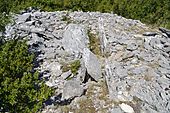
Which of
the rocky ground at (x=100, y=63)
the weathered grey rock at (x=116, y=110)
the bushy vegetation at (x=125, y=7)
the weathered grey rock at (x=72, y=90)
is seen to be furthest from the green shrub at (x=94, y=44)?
the bushy vegetation at (x=125, y=7)

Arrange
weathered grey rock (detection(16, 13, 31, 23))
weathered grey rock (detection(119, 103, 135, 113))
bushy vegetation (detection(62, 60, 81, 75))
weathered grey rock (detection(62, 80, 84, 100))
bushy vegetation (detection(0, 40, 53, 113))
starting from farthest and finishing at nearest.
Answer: weathered grey rock (detection(16, 13, 31, 23))
bushy vegetation (detection(62, 60, 81, 75))
weathered grey rock (detection(62, 80, 84, 100))
weathered grey rock (detection(119, 103, 135, 113))
bushy vegetation (detection(0, 40, 53, 113))

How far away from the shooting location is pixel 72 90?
1282cm

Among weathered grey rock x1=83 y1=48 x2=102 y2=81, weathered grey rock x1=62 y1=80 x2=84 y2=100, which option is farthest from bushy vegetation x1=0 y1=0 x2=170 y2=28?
weathered grey rock x1=62 y1=80 x2=84 y2=100

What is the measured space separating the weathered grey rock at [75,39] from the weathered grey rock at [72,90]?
11.8 feet

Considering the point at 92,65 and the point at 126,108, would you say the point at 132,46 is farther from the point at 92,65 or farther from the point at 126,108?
the point at 126,108

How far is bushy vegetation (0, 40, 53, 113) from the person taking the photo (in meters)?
11.3

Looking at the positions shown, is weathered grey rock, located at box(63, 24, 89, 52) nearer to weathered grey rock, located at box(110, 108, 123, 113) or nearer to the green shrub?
the green shrub

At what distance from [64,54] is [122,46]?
9.96ft

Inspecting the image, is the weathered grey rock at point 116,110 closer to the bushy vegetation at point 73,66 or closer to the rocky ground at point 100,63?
the rocky ground at point 100,63

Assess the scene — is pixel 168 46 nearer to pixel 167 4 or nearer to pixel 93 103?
pixel 93 103

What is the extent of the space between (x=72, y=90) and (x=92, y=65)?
76.6 inches

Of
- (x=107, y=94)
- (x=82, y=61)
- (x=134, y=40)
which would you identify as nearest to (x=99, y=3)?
(x=134, y=40)

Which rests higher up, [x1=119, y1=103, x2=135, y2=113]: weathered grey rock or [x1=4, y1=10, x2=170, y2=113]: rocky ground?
[x1=4, y1=10, x2=170, y2=113]: rocky ground

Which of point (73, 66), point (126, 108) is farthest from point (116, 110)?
point (73, 66)
